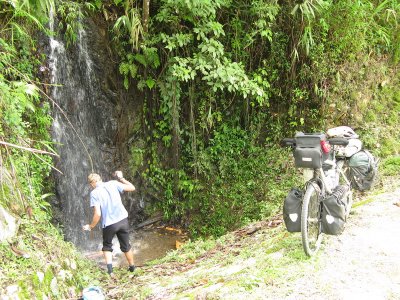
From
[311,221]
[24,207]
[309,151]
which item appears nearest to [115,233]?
[24,207]

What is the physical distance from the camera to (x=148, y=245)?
8367mm

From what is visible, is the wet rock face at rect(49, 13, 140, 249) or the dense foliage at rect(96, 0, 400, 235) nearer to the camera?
the wet rock face at rect(49, 13, 140, 249)

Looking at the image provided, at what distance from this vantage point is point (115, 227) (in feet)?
19.4

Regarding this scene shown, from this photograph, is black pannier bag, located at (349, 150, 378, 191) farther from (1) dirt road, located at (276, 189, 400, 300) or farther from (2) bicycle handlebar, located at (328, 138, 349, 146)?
(2) bicycle handlebar, located at (328, 138, 349, 146)

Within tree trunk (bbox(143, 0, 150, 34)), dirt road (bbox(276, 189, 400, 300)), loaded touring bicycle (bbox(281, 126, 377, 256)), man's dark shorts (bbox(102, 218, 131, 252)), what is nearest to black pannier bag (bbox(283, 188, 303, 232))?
loaded touring bicycle (bbox(281, 126, 377, 256))

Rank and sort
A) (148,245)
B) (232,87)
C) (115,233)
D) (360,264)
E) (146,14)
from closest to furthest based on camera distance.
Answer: (360,264)
(115,233)
(146,14)
(232,87)
(148,245)

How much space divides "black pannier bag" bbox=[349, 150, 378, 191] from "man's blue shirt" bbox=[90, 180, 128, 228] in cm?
331

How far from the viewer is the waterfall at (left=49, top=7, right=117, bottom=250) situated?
7758 millimetres

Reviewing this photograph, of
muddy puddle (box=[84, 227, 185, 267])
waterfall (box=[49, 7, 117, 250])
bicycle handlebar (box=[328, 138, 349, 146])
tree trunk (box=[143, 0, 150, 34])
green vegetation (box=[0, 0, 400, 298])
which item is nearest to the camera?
bicycle handlebar (box=[328, 138, 349, 146])

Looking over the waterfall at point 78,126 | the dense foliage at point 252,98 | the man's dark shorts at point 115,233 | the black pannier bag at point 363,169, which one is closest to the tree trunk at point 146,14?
the dense foliage at point 252,98

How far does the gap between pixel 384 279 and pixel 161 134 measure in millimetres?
5841

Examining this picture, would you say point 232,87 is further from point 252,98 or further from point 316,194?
point 316,194

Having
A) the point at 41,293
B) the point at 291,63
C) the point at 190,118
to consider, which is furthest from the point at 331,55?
the point at 41,293

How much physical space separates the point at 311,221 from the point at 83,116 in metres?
5.62
